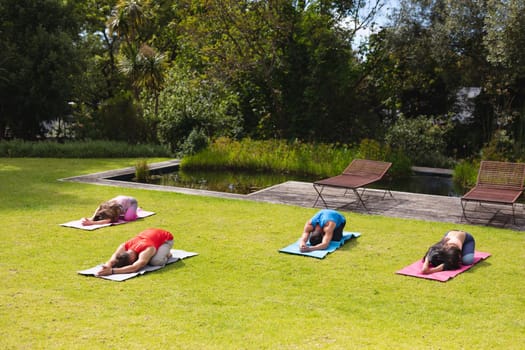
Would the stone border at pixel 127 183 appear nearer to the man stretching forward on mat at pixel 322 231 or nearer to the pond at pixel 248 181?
the pond at pixel 248 181

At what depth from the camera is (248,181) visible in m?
13.3

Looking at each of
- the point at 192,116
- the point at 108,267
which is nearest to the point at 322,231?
the point at 108,267

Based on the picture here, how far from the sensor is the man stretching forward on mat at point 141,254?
6.38 metres

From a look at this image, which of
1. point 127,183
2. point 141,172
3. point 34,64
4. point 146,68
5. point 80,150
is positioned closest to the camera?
point 127,183

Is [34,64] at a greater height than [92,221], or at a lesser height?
greater

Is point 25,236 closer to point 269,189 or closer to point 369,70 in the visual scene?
point 269,189

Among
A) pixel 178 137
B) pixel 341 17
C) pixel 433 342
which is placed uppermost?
pixel 341 17

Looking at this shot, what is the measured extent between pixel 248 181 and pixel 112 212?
16.6 ft

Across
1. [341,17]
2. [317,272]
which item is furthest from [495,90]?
[317,272]

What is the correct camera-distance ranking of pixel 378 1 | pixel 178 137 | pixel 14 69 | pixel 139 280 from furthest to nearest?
pixel 14 69
pixel 378 1
pixel 178 137
pixel 139 280

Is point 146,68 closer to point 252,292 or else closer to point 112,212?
point 112,212

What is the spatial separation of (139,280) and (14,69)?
16.0 metres

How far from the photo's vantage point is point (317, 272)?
21.5ft

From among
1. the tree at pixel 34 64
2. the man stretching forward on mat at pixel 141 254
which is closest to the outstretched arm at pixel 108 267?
the man stretching forward on mat at pixel 141 254
